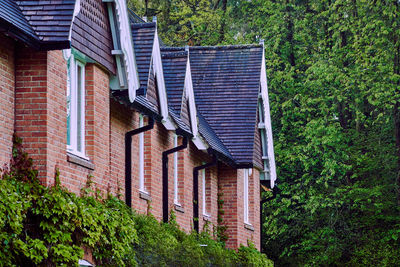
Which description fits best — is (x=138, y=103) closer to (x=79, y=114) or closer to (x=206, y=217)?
(x=79, y=114)

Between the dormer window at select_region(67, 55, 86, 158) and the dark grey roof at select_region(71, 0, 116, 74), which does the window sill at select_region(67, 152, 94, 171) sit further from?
the dark grey roof at select_region(71, 0, 116, 74)

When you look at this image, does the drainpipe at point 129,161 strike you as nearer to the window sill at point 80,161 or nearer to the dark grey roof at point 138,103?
the dark grey roof at point 138,103

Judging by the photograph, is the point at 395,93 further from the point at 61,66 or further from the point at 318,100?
the point at 61,66

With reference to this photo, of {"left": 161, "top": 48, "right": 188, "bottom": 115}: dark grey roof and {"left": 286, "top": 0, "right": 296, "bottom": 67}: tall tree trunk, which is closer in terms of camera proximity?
{"left": 161, "top": 48, "right": 188, "bottom": 115}: dark grey roof

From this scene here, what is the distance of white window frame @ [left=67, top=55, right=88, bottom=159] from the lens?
14.4 meters

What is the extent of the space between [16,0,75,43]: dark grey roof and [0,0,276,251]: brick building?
0.02 m

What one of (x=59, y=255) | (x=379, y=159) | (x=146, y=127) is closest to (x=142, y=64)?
(x=146, y=127)

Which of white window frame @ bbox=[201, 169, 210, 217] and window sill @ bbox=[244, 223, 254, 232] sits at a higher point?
white window frame @ bbox=[201, 169, 210, 217]

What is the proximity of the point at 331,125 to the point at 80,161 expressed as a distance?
25.2 m

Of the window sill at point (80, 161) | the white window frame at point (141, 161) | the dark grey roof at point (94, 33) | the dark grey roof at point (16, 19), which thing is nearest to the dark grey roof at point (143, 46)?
the white window frame at point (141, 161)

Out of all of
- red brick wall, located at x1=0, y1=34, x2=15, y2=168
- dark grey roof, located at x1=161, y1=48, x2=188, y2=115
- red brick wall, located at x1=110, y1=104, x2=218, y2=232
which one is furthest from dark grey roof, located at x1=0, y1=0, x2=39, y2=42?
dark grey roof, located at x1=161, y1=48, x2=188, y2=115

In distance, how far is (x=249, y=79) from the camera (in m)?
29.0

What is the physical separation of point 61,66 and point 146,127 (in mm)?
4700

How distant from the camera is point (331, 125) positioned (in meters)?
38.2
